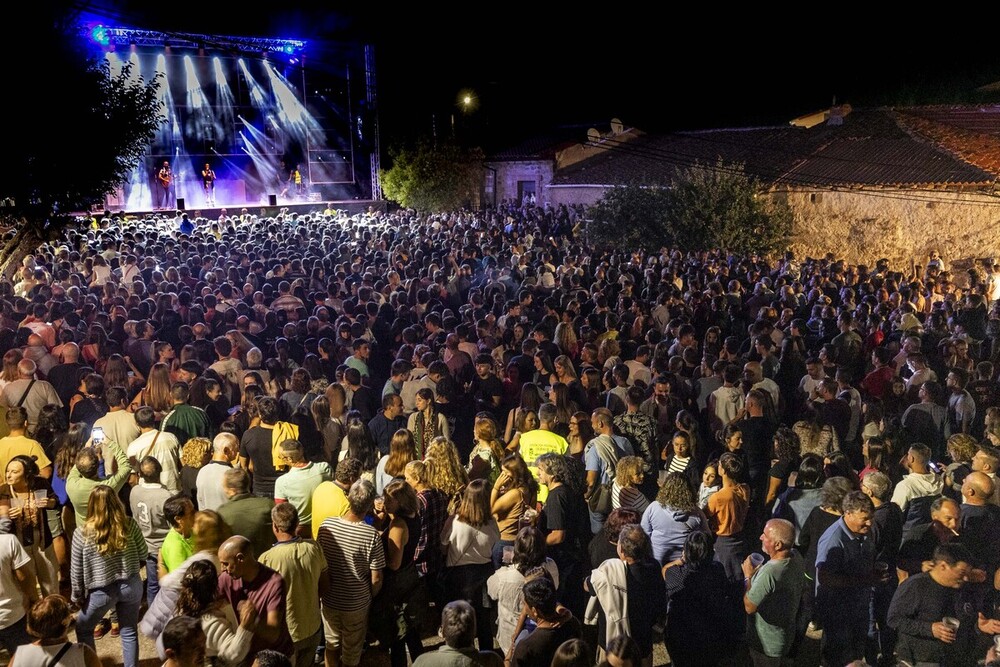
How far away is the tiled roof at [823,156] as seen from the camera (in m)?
18.6

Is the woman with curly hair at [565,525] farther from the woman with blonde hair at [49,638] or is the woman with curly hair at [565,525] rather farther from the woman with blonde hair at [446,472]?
the woman with blonde hair at [49,638]

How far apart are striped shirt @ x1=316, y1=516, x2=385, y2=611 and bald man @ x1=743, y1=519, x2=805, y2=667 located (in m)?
2.02

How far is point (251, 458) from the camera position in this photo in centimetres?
575

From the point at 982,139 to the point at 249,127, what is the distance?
24.8 m

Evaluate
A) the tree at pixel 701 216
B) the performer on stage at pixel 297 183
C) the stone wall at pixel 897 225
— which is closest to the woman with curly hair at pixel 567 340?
the tree at pixel 701 216

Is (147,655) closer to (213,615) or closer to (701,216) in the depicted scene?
(213,615)

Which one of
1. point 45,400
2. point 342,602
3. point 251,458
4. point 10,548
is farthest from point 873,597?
point 45,400

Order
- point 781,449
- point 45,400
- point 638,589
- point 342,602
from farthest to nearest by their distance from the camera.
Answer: point 45,400 → point 781,449 → point 342,602 → point 638,589

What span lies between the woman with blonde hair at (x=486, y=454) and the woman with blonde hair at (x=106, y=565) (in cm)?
214

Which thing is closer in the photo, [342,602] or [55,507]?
[342,602]

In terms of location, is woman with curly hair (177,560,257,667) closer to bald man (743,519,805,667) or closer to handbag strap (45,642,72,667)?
handbag strap (45,642,72,667)

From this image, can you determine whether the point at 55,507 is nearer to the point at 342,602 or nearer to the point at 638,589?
the point at 342,602

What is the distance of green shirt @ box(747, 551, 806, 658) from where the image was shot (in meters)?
4.05

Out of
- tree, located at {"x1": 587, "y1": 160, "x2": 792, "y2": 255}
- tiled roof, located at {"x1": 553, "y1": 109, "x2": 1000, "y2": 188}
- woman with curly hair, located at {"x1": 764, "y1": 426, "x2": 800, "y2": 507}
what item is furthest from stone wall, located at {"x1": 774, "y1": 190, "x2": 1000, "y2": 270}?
woman with curly hair, located at {"x1": 764, "y1": 426, "x2": 800, "y2": 507}
